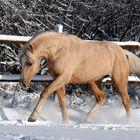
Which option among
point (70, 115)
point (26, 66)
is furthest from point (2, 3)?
point (26, 66)

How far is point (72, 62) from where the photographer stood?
7477 mm

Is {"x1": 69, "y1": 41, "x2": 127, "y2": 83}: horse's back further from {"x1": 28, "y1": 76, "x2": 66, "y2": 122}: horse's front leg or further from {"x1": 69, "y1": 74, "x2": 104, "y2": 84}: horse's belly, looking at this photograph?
{"x1": 28, "y1": 76, "x2": 66, "y2": 122}: horse's front leg

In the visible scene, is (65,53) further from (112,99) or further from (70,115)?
(112,99)

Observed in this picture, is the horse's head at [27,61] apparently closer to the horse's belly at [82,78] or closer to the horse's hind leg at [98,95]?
the horse's belly at [82,78]

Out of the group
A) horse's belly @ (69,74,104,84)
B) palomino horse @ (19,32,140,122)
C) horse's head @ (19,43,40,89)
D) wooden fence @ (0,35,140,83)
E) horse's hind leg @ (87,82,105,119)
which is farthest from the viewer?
wooden fence @ (0,35,140,83)

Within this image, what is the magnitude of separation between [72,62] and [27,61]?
778mm

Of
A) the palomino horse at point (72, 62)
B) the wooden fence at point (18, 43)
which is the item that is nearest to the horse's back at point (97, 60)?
the palomino horse at point (72, 62)

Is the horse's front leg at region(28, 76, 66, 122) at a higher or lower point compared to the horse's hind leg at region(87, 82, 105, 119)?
higher

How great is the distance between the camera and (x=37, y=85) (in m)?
12.7

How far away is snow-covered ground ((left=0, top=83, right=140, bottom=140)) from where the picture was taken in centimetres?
504

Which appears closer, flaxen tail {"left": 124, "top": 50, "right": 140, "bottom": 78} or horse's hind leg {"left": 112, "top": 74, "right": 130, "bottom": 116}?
horse's hind leg {"left": 112, "top": 74, "right": 130, "bottom": 116}

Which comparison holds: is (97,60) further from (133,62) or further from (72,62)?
(133,62)

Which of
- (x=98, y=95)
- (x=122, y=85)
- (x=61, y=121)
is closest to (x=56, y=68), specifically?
(x=61, y=121)

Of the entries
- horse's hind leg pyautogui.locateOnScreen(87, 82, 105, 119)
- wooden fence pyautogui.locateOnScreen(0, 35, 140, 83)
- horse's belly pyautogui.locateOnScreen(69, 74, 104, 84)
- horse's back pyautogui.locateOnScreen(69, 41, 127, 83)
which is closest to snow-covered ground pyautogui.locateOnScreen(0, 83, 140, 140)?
horse's hind leg pyautogui.locateOnScreen(87, 82, 105, 119)
